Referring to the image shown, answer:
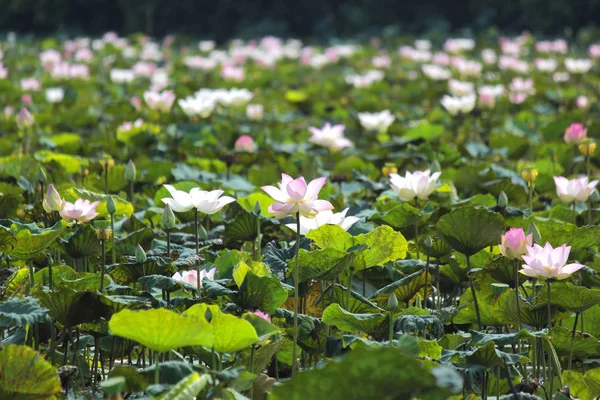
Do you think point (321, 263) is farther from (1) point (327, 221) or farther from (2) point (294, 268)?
(1) point (327, 221)

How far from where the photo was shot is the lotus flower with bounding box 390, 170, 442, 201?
7.68 feet

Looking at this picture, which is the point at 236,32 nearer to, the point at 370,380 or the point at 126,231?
the point at 126,231

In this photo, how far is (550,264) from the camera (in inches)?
68.0

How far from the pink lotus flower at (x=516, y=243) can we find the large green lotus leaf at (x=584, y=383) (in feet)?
0.81

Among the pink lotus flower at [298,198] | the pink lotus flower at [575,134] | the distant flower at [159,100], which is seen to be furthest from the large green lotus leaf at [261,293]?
the distant flower at [159,100]

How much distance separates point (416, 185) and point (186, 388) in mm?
1166

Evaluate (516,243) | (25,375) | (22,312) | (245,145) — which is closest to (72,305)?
(22,312)

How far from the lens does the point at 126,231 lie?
2676mm

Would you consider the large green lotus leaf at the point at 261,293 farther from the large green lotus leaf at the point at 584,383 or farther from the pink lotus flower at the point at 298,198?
the large green lotus leaf at the point at 584,383

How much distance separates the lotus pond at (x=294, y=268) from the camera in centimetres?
147

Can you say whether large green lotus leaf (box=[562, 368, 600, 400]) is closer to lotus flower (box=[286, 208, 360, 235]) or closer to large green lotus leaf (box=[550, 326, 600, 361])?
large green lotus leaf (box=[550, 326, 600, 361])

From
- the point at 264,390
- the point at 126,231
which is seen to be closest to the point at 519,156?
the point at 126,231

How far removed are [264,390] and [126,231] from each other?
1.08 m

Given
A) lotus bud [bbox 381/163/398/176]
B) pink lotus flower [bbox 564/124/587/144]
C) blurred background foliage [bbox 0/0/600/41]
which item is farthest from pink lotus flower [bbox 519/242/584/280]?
blurred background foliage [bbox 0/0/600/41]
